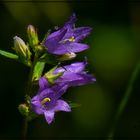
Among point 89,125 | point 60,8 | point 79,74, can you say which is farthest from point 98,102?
point 79,74

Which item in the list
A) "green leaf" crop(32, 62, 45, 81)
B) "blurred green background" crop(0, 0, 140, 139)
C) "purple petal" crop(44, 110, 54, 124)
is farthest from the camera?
"blurred green background" crop(0, 0, 140, 139)

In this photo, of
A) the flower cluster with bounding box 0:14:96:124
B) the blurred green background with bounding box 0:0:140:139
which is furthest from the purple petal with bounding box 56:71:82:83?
the blurred green background with bounding box 0:0:140:139

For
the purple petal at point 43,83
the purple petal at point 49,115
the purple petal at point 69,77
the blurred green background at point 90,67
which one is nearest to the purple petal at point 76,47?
the purple petal at point 69,77

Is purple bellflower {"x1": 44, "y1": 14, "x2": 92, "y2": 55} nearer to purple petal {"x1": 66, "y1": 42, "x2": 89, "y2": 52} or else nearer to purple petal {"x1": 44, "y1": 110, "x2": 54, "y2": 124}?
purple petal {"x1": 66, "y1": 42, "x2": 89, "y2": 52}

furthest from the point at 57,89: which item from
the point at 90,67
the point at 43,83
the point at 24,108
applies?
the point at 90,67

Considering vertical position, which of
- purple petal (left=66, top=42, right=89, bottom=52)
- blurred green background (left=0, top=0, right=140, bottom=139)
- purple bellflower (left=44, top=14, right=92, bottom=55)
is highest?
purple bellflower (left=44, top=14, right=92, bottom=55)

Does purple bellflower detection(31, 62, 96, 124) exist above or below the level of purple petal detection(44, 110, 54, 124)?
above

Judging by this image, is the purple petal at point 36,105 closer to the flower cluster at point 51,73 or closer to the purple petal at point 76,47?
the flower cluster at point 51,73
